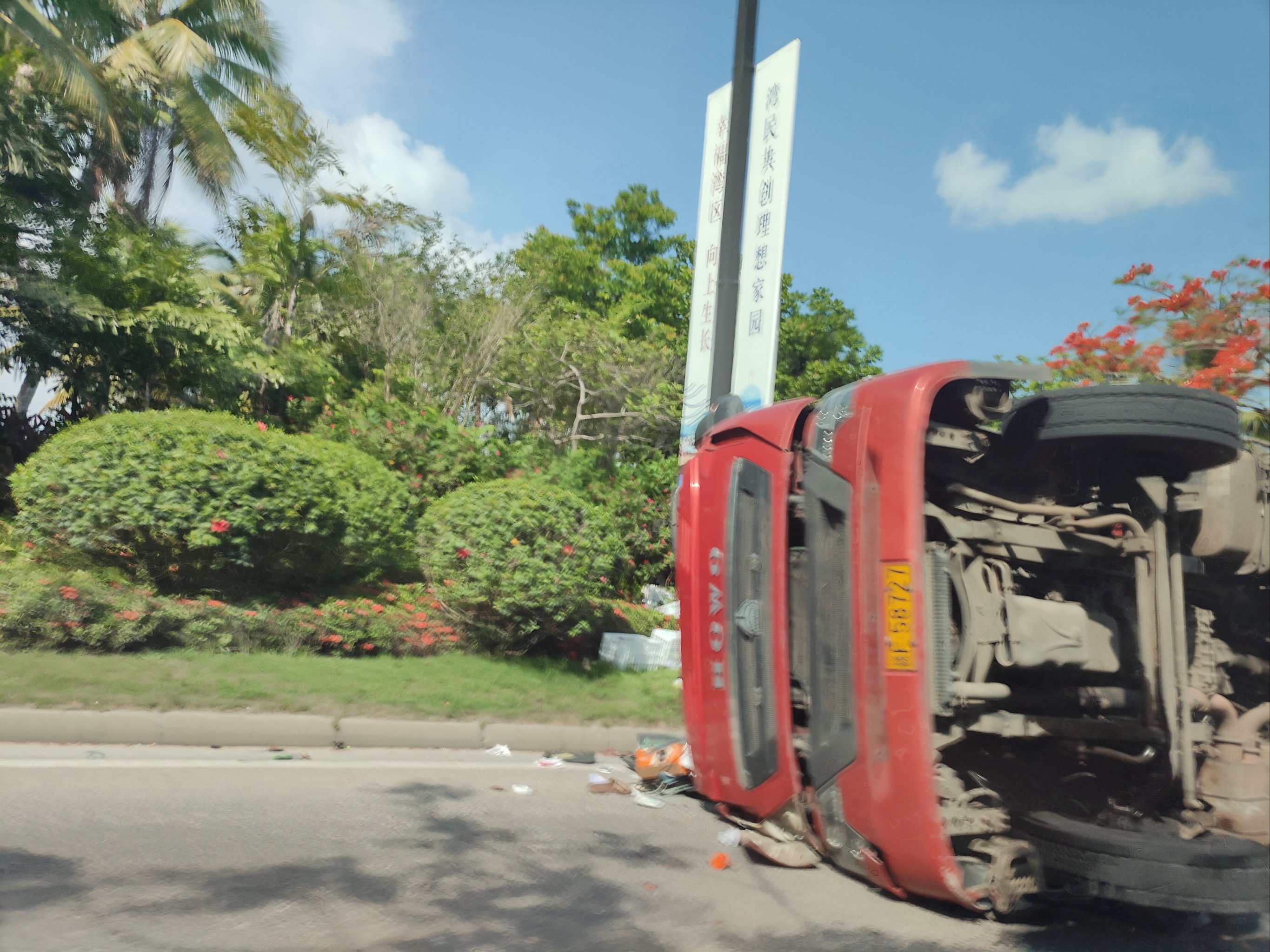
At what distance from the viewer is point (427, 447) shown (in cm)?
1195

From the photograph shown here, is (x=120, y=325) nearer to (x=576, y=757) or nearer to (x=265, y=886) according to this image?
(x=576, y=757)

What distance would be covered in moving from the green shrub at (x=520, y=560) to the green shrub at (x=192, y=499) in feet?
3.71

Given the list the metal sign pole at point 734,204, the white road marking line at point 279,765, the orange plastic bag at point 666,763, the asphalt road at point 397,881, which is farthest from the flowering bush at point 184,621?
the metal sign pole at point 734,204

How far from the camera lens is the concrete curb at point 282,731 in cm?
599

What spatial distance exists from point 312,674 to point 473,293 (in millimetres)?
12227

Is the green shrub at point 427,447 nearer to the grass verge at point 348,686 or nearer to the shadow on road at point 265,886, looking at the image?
the grass verge at point 348,686

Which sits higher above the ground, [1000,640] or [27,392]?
[27,392]

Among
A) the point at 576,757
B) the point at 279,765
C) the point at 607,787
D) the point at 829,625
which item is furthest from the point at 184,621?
the point at 829,625

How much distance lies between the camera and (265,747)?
6.44 m

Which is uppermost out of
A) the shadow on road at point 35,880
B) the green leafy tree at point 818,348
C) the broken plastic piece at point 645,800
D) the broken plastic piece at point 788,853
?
the green leafy tree at point 818,348

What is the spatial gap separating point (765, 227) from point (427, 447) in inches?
203

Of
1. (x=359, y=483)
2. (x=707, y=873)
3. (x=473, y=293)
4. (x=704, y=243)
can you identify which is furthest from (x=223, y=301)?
(x=707, y=873)

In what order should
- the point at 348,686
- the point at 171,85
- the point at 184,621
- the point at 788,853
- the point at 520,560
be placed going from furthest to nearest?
the point at 171,85 < the point at 520,560 < the point at 184,621 < the point at 348,686 < the point at 788,853

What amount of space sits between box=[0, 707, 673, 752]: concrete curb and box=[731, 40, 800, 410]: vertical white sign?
3.26 m
